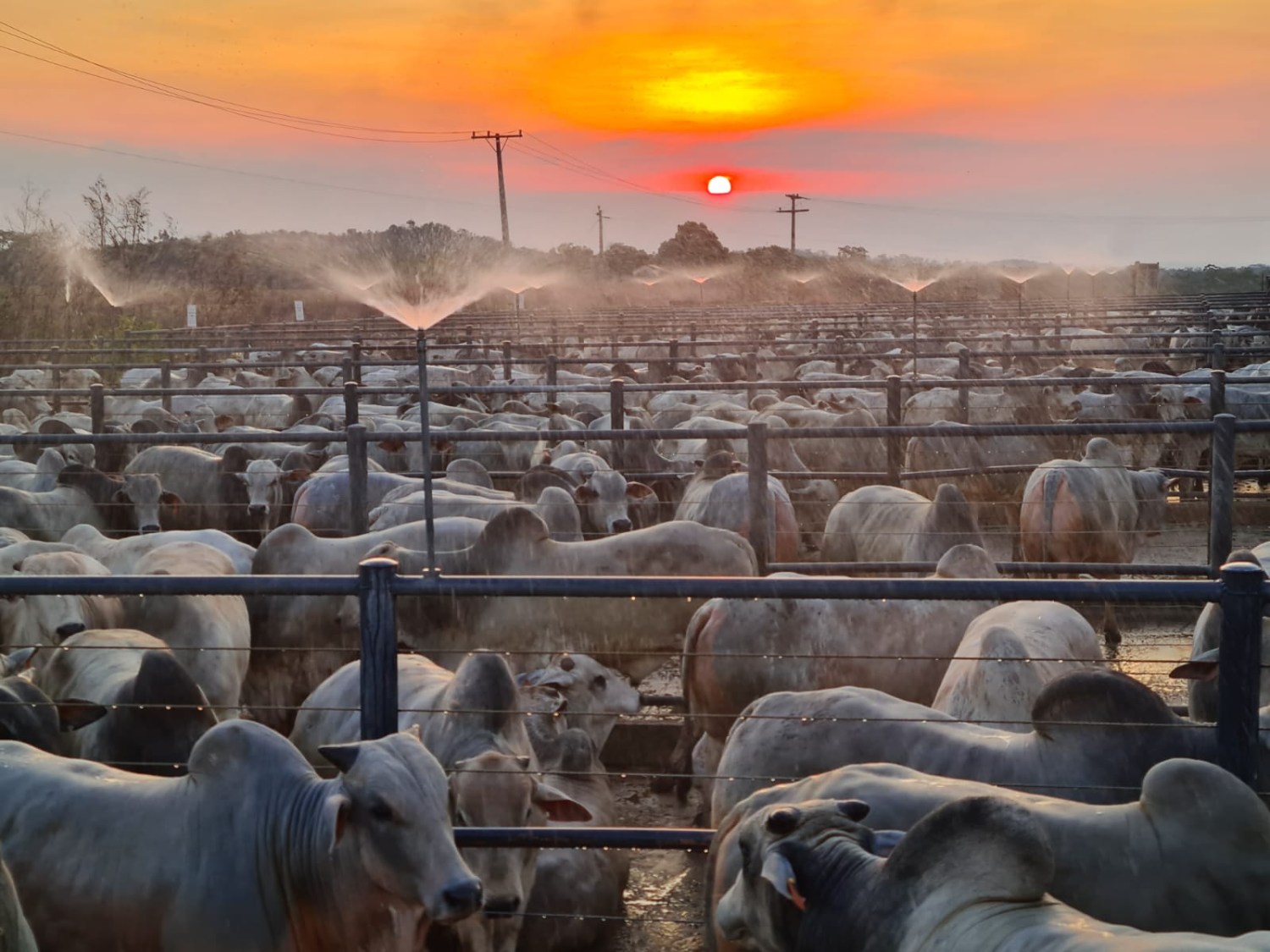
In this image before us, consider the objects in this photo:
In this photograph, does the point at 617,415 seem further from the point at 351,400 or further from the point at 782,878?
the point at 782,878

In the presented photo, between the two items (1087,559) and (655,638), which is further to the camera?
(1087,559)

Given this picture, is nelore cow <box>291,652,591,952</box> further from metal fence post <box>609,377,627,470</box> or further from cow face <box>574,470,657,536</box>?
metal fence post <box>609,377,627,470</box>

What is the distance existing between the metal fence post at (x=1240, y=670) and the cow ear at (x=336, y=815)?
7.52 feet

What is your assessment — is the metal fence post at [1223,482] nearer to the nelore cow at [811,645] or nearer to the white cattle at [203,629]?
the nelore cow at [811,645]

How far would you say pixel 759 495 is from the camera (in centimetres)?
871

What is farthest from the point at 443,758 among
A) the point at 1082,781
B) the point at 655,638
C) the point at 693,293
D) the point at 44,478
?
the point at 693,293

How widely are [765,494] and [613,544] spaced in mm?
1037

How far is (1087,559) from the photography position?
11.5m

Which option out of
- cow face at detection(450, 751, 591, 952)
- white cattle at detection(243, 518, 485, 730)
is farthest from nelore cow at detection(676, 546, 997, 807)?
white cattle at detection(243, 518, 485, 730)

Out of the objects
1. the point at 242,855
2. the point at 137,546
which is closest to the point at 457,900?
the point at 242,855

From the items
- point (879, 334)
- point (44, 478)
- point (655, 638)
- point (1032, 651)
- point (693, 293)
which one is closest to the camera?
point (1032, 651)

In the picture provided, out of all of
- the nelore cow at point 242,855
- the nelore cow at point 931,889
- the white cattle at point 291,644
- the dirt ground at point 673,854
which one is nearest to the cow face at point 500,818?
the dirt ground at point 673,854

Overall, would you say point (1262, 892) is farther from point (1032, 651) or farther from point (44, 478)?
point (44, 478)

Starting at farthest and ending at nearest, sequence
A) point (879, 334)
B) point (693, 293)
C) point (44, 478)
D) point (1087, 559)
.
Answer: point (693, 293)
point (879, 334)
point (44, 478)
point (1087, 559)
